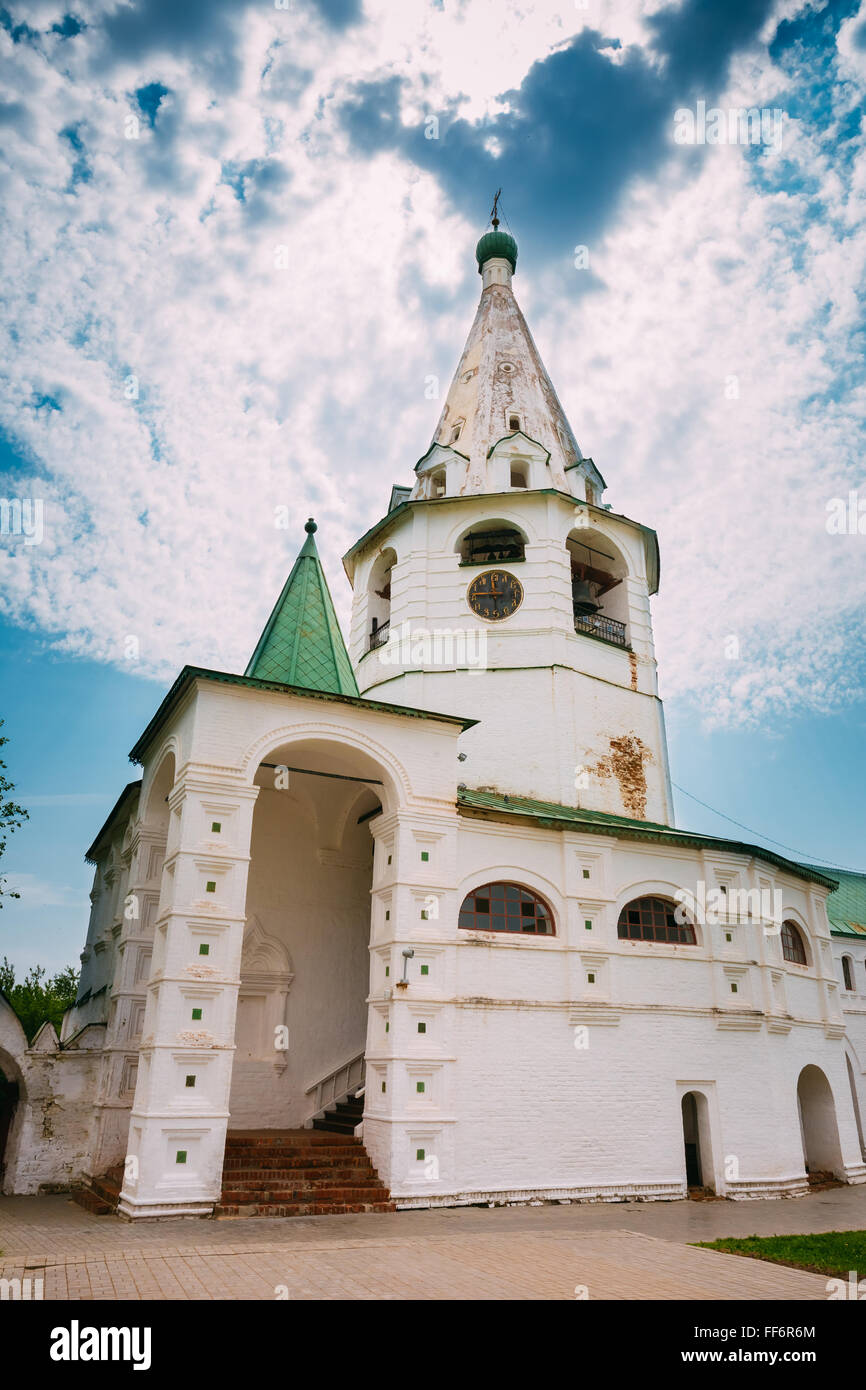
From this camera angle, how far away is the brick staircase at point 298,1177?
41.7 feet

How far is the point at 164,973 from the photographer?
13469 millimetres

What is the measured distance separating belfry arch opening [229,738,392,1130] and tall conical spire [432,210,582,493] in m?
9.95

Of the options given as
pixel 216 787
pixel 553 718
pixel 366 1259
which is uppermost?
pixel 553 718

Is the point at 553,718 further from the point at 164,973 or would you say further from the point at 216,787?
the point at 164,973

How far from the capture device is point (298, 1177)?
13703 millimetres

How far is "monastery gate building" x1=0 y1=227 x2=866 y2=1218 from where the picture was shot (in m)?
14.2

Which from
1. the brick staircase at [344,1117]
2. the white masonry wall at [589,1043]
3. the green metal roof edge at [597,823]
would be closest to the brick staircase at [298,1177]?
the white masonry wall at [589,1043]

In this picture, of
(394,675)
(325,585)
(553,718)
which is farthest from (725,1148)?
(325,585)

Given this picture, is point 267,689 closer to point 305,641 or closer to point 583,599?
point 305,641

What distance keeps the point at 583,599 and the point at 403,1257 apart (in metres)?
17.7

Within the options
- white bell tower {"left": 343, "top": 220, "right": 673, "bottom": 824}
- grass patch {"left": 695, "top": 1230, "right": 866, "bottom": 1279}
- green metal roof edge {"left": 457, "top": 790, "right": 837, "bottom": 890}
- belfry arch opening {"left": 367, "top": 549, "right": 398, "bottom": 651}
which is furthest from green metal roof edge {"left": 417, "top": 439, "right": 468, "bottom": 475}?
grass patch {"left": 695, "top": 1230, "right": 866, "bottom": 1279}

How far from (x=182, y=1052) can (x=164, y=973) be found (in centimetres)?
116

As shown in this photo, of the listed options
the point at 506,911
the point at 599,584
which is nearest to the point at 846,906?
the point at 599,584

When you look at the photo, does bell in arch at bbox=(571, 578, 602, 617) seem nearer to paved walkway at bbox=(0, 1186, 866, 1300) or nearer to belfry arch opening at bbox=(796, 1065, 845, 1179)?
belfry arch opening at bbox=(796, 1065, 845, 1179)
